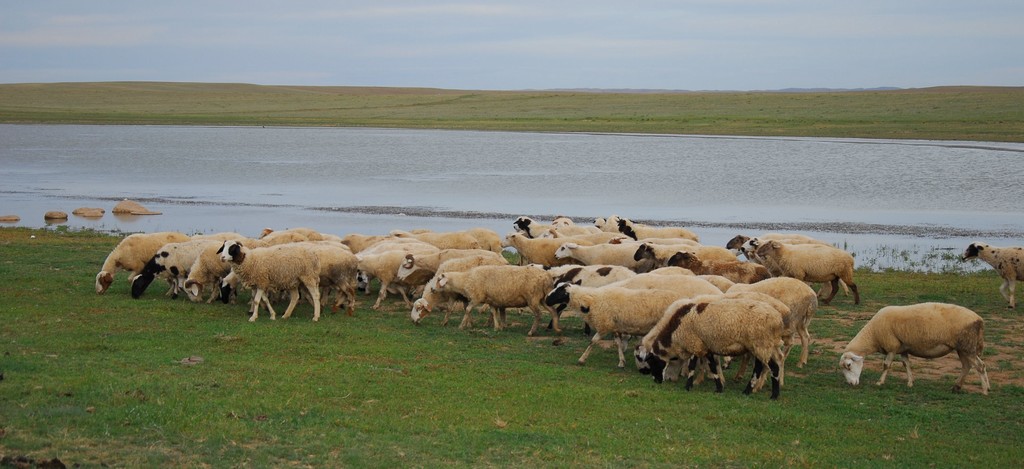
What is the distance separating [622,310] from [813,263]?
5.95 m

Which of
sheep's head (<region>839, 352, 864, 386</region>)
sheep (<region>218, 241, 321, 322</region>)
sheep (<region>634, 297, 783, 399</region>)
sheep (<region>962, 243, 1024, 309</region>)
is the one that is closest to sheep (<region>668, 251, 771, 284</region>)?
sheep's head (<region>839, 352, 864, 386</region>)

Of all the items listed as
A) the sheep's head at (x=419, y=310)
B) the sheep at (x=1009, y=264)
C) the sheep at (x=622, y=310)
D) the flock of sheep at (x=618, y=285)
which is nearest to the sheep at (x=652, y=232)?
the flock of sheep at (x=618, y=285)

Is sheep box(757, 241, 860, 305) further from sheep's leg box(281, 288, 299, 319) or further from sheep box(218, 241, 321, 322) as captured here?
sheep's leg box(281, 288, 299, 319)

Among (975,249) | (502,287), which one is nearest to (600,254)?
(502,287)

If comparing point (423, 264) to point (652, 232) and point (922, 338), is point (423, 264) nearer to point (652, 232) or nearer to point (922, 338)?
point (652, 232)

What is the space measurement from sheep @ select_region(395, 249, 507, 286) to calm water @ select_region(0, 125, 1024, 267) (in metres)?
12.0

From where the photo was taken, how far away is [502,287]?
15859 mm

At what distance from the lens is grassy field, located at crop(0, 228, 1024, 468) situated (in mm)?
9242

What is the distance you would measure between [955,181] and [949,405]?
37426 mm

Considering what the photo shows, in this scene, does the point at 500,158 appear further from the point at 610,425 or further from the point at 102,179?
the point at 610,425

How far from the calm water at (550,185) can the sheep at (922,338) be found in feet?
41.7

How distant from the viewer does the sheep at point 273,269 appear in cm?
1602

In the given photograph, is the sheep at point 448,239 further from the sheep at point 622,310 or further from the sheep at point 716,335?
the sheep at point 716,335

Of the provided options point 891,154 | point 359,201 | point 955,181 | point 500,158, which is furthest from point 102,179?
point 891,154
